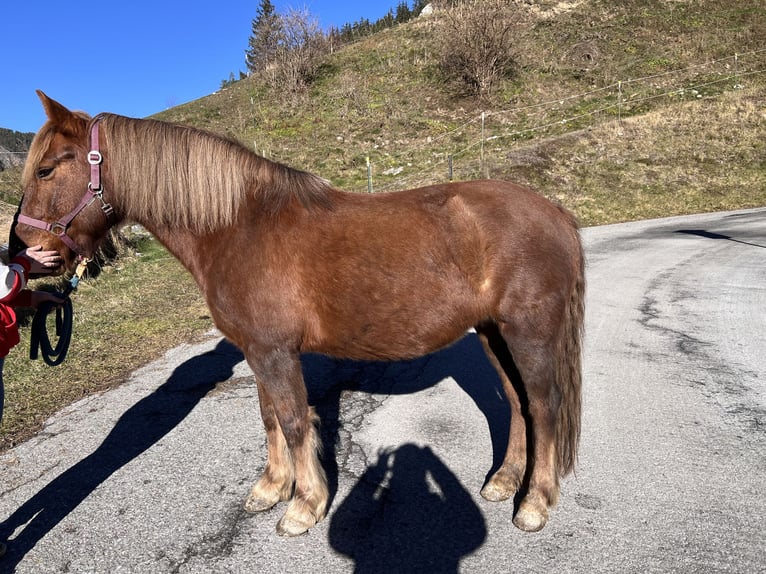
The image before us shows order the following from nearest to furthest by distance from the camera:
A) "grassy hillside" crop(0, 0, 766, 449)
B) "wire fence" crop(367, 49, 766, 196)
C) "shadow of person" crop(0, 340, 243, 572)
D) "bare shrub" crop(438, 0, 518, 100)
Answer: "shadow of person" crop(0, 340, 243, 572) < "grassy hillside" crop(0, 0, 766, 449) < "wire fence" crop(367, 49, 766, 196) < "bare shrub" crop(438, 0, 518, 100)

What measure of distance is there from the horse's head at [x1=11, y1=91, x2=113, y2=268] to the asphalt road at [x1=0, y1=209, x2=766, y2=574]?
155 centimetres

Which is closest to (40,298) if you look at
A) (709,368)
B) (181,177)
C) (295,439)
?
(181,177)

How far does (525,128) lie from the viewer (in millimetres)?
22453

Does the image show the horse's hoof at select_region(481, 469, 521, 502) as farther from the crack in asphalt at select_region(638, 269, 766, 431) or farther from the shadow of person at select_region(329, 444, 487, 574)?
the crack in asphalt at select_region(638, 269, 766, 431)

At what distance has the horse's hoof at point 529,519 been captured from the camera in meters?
2.70

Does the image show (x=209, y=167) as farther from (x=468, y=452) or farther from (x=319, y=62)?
(x=319, y=62)

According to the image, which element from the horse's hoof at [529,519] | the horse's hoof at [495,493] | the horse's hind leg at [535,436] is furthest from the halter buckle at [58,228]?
the horse's hoof at [529,519]

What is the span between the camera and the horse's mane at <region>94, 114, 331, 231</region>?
110 inches

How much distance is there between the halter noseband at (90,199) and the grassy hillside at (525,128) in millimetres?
2041

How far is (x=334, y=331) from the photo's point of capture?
110 inches

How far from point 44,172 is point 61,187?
0.12 m

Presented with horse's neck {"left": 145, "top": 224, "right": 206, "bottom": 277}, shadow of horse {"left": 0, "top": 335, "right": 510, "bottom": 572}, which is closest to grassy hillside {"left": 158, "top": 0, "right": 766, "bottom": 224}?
shadow of horse {"left": 0, "top": 335, "right": 510, "bottom": 572}

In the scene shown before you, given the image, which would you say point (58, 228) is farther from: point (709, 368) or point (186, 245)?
point (709, 368)

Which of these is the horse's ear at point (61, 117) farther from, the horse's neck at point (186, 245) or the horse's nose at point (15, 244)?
the horse's neck at point (186, 245)
